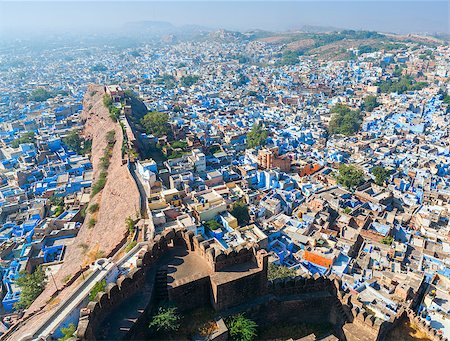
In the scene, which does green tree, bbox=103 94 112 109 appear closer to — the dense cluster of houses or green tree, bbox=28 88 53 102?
the dense cluster of houses

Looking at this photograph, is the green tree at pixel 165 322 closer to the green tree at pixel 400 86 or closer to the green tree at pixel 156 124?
the green tree at pixel 156 124

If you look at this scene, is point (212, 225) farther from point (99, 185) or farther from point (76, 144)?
point (76, 144)

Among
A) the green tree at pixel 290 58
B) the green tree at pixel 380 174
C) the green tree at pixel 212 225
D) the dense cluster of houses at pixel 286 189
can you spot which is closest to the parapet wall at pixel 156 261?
the dense cluster of houses at pixel 286 189

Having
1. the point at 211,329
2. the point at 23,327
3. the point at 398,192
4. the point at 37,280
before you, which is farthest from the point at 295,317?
the point at 398,192

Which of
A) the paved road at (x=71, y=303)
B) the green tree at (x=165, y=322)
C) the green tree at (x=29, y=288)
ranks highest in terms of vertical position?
the green tree at (x=165, y=322)

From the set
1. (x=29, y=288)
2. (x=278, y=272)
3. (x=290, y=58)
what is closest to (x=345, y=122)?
(x=278, y=272)

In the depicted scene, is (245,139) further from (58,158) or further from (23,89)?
(23,89)
